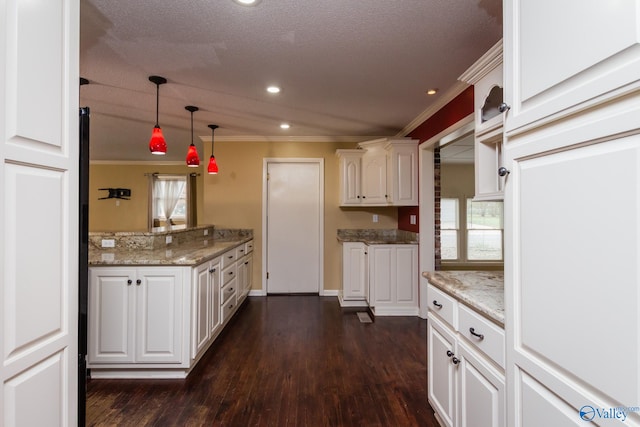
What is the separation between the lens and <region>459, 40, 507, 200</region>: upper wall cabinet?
1613 mm

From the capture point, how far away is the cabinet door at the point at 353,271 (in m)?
4.37

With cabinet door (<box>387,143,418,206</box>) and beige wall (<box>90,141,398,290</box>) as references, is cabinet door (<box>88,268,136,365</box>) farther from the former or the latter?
cabinet door (<box>387,143,418,206</box>)

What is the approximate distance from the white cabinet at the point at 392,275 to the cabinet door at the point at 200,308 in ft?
6.51

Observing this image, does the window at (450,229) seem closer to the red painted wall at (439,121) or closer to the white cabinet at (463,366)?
the red painted wall at (439,121)

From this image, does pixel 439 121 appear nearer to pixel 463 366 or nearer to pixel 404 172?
pixel 404 172

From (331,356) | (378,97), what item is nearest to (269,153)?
(378,97)

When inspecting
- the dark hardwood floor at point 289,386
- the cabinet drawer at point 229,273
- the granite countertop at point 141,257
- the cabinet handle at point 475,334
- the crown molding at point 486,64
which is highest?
the crown molding at point 486,64

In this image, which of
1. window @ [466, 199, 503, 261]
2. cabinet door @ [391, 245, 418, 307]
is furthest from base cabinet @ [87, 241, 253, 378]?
window @ [466, 199, 503, 261]

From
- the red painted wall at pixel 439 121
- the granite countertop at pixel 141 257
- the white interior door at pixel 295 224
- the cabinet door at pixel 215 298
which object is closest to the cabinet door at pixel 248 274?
the white interior door at pixel 295 224

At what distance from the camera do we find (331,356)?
9.32 ft

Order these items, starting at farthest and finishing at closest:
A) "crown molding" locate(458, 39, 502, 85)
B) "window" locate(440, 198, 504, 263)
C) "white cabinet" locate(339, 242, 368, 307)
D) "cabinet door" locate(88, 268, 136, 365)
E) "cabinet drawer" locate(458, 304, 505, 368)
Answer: "window" locate(440, 198, 504, 263)
"white cabinet" locate(339, 242, 368, 307)
"cabinet door" locate(88, 268, 136, 365)
"crown molding" locate(458, 39, 502, 85)
"cabinet drawer" locate(458, 304, 505, 368)

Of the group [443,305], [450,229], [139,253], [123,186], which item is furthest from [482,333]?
[123,186]

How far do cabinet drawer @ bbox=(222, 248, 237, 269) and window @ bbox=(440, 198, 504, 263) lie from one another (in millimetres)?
5177

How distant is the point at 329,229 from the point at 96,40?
3509 millimetres
